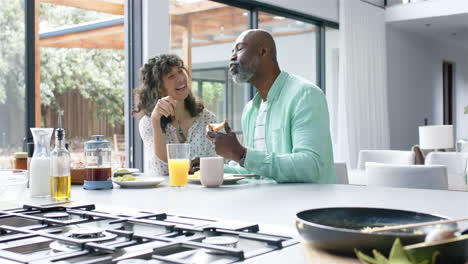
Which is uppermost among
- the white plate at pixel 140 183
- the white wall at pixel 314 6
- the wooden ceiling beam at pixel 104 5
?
the white wall at pixel 314 6

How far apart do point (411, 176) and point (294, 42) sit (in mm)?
4367

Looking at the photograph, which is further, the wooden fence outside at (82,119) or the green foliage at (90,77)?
the wooden fence outside at (82,119)

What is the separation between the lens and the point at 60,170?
152cm

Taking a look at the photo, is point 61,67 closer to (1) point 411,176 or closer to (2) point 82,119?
(2) point 82,119

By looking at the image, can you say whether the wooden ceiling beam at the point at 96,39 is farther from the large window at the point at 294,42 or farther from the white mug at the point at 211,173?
the white mug at the point at 211,173

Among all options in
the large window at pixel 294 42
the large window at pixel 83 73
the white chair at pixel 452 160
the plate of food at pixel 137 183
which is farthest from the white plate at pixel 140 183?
the large window at pixel 294 42

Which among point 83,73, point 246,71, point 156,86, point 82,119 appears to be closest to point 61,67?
point 83,73

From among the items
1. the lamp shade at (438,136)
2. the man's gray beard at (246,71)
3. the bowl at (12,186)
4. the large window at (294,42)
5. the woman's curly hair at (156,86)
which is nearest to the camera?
the bowl at (12,186)

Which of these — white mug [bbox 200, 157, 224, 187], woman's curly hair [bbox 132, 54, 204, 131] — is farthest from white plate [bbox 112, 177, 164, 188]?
woman's curly hair [bbox 132, 54, 204, 131]

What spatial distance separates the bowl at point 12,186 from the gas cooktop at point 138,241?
1.05 feet

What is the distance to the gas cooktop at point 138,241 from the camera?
2.51 feet

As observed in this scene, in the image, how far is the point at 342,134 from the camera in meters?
7.10

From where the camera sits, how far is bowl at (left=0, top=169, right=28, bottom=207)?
1.43m

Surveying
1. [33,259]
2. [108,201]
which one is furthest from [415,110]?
[33,259]
